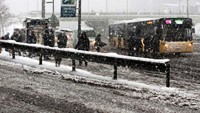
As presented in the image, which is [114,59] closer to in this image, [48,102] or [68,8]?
[48,102]

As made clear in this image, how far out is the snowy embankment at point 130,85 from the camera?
1002 centimetres

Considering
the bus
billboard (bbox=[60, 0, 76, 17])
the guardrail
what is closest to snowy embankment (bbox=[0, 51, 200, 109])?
the guardrail

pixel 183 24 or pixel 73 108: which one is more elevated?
pixel 183 24

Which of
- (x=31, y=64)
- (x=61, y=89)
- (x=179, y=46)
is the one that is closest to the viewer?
(x=61, y=89)

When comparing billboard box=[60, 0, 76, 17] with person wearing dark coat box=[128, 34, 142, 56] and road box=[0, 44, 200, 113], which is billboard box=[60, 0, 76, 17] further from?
road box=[0, 44, 200, 113]

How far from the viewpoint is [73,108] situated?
858 cm

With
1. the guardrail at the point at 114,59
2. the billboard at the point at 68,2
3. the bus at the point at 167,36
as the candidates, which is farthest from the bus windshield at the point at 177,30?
the guardrail at the point at 114,59

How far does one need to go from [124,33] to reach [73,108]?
101 feet

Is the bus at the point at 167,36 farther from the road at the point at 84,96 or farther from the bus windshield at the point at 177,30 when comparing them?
the road at the point at 84,96

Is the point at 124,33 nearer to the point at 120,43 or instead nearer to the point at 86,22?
the point at 120,43

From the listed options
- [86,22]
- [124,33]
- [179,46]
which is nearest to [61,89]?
[179,46]

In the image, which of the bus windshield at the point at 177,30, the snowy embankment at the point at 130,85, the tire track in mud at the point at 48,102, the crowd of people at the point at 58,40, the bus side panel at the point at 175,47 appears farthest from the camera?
the bus windshield at the point at 177,30

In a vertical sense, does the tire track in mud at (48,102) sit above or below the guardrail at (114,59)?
below

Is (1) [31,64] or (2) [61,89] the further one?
(1) [31,64]
